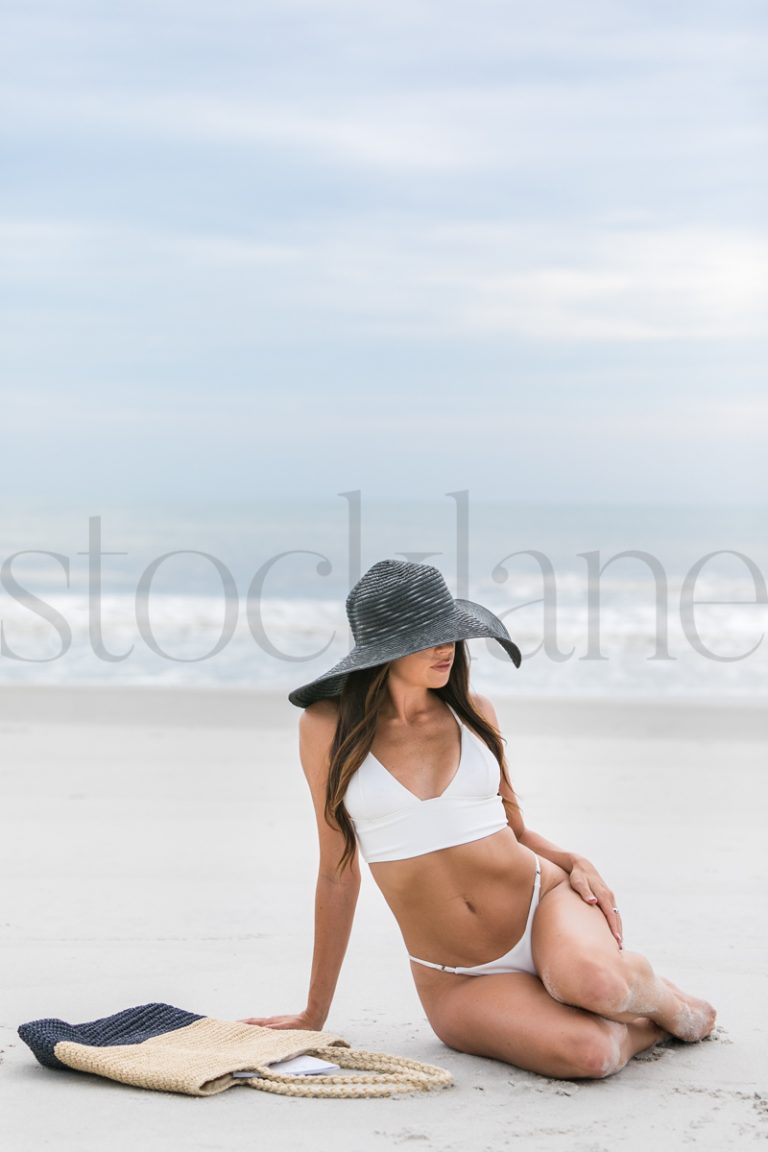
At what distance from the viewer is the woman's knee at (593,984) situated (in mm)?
3076

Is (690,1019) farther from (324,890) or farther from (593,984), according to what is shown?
(324,890)

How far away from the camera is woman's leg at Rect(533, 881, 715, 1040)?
3088 millimetres

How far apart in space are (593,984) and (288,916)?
2034 millimetres

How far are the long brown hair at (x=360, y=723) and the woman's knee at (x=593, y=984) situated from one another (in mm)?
569

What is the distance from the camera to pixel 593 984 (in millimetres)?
3074

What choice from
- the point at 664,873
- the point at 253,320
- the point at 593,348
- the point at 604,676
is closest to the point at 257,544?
the point at 253,320

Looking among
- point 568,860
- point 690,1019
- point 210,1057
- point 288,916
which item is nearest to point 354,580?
point 288,916

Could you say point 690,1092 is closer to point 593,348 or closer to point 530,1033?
point 530,1033

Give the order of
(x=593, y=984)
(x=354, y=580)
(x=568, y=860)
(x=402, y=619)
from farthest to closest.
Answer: (x=354, y=580)
(x=568, y=860)
(x=402, y=619)
(x=593, y=984)

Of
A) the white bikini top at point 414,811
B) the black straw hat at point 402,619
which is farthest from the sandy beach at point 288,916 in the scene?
the black straw hat at point 402,619

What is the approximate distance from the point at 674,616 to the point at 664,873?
15877 mm

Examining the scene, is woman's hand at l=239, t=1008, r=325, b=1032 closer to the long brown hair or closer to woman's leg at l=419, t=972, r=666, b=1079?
woman's leg at l=419, t=972, r=666, b=1079

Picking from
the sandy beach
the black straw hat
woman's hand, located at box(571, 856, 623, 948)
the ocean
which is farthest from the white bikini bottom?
the ocean

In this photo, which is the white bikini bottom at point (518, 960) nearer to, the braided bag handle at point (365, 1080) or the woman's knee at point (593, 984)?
the woman's knee at point (593, 984)
